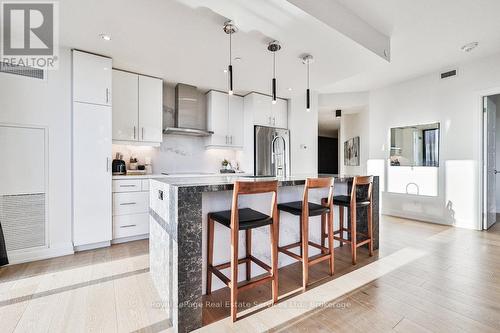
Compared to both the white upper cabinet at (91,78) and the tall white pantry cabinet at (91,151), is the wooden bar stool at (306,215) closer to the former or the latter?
the tall white pantry cabinet at (91,151)

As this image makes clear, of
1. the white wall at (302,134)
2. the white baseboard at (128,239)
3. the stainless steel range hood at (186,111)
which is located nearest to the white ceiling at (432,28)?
the white wall at (302,134)

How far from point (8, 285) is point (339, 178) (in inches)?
132

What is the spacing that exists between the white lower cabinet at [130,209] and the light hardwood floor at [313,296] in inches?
15.0

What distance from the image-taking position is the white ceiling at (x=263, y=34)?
214 centimetres

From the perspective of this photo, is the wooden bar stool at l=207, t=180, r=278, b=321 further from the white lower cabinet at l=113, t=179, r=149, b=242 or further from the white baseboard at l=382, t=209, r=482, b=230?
the white baseboard at l=382, t=209, r=482, b=230

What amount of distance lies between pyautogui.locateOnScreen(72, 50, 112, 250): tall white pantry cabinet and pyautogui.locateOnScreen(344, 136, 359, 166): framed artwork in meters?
5.86

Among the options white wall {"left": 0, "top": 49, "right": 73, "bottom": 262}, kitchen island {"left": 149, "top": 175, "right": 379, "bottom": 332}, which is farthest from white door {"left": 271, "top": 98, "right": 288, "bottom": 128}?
white wall {"left": 0, "top": 49, "right": 73, "bottom": 262}

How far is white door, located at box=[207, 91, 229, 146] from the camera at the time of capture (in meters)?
4.47

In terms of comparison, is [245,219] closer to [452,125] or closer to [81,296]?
[81,296]

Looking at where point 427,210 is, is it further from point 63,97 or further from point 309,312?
point 63,97

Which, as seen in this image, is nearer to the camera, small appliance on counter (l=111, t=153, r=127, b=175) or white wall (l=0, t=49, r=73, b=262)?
white wall (l=0, t=49, r=73, b=262)

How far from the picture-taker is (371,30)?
2.78 m

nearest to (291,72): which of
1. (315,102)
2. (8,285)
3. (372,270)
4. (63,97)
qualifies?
(315,102)

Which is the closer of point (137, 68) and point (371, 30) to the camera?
point (371, 30)
